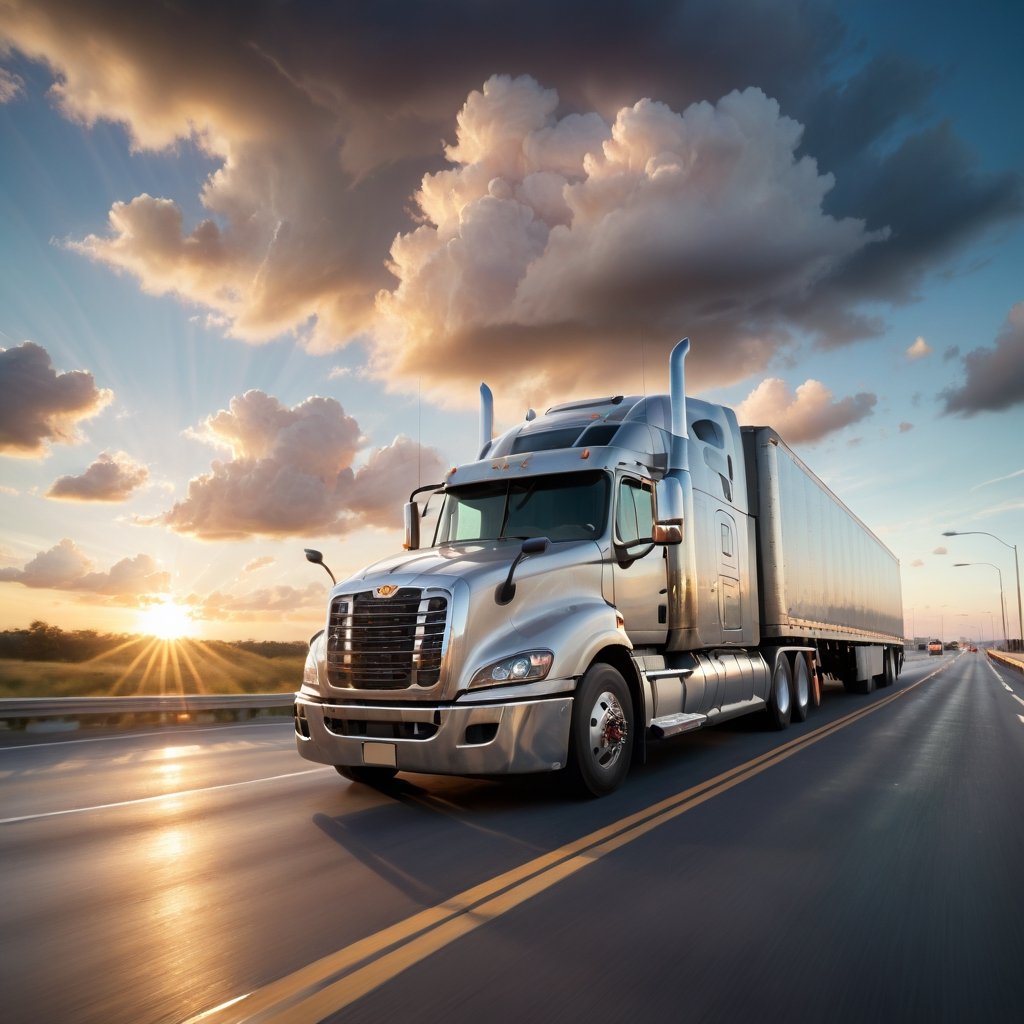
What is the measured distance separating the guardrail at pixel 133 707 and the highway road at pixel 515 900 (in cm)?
535

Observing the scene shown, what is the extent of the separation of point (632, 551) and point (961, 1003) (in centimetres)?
502

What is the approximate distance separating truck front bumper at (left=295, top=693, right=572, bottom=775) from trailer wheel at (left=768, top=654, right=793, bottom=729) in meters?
6.54

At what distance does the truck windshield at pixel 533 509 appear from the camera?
24.8 ft

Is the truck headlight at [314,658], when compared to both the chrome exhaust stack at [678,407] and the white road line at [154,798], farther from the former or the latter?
the chrome exhaust stack at [678,407]

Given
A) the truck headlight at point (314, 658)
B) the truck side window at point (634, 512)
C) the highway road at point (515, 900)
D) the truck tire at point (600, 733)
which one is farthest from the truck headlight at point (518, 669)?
the truck side window at point (634, 512)

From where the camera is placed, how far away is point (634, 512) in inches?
313

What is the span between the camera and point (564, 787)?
6441 mm

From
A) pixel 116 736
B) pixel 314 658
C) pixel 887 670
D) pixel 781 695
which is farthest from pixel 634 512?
pixel 887 670

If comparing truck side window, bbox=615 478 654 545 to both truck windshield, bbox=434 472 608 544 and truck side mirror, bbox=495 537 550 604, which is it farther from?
truck side mirror, bbox=495 537 550 604

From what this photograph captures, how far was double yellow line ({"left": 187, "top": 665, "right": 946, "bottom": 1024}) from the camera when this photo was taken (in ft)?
9.20

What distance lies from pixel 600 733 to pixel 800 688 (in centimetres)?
769

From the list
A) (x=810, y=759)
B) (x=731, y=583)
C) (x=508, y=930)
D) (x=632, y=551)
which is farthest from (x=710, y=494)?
(x=508, y=930)

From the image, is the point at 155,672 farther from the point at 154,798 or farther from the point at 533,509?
the point at 533,509

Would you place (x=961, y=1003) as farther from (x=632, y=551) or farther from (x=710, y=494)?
(x=710, y=494)
